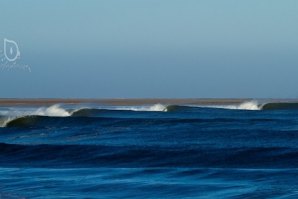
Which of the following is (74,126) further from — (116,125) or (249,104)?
(249,104)

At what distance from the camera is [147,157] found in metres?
33.9

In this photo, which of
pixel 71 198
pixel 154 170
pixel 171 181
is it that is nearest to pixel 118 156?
pixel 154 170

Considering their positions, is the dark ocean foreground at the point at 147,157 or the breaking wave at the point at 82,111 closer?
the dark ocean foreground at the point at 147,157

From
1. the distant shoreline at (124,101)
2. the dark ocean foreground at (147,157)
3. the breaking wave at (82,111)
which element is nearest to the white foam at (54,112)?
the breaking wave at (82,111)

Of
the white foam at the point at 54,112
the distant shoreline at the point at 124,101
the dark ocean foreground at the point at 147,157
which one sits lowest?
the dark ocean foreground at the point at 147,157

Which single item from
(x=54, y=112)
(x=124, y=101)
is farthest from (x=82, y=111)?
(x=124, y=101)

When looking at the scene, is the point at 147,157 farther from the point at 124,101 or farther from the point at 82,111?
the point at 124,101

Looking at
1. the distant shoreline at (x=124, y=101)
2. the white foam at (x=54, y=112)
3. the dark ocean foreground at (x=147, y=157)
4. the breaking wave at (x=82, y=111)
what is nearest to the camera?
the dark ocean foreground at (x=147, y=157)

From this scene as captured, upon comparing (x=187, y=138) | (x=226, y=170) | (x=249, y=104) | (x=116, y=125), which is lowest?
(x=226, y=170)

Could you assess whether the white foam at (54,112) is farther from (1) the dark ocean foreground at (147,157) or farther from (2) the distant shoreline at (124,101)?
(2) the distant shoreline at (124,101)

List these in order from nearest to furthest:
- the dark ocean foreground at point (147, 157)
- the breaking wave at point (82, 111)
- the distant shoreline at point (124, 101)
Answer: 1. the dark ocean foreground at point (147, 157)
2. the breaking wave at point (82, 111)
3. the distant shoreline at point (124, 101)

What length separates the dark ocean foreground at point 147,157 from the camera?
25625mm

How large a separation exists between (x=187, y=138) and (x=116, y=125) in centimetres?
866

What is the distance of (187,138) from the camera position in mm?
41906
